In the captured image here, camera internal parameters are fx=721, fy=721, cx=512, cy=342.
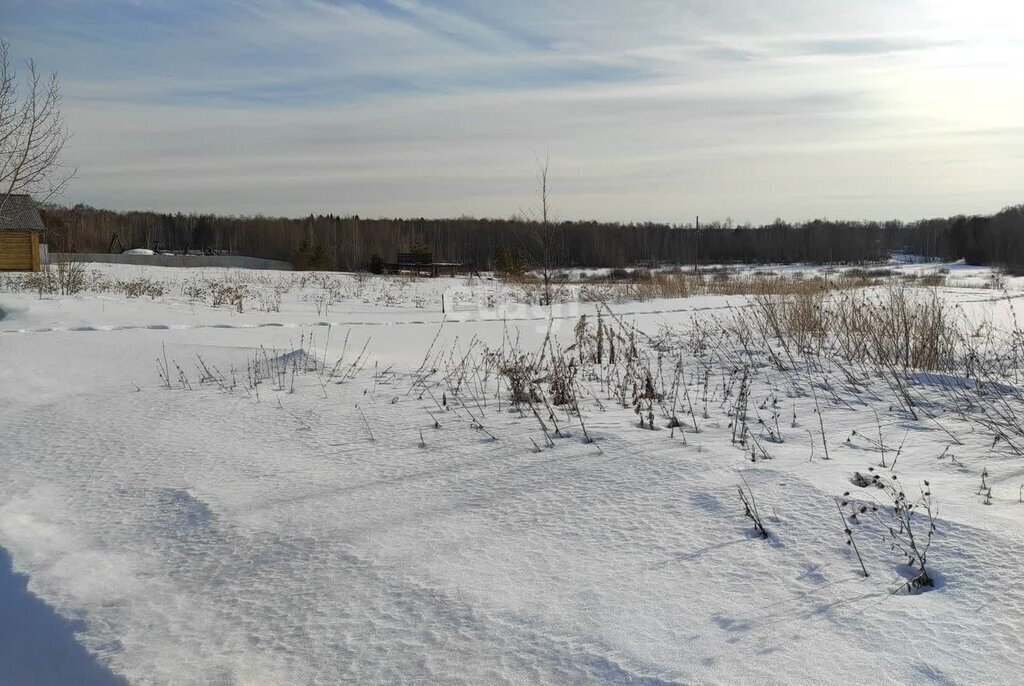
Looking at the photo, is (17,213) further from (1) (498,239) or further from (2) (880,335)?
(1) (498,239)

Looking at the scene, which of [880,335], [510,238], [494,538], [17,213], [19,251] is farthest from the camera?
[510,238]

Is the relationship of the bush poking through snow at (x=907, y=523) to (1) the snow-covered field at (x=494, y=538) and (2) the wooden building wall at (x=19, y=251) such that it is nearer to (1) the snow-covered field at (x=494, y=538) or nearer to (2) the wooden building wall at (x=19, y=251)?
(1) the snow-covered field at (x=494, y=538)

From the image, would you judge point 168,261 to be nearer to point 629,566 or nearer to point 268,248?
point 268,248

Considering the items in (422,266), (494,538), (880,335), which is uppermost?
(422,266)

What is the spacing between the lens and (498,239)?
75875 millimetres

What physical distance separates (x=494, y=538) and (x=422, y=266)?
38.4 metres

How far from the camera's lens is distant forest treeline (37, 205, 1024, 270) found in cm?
5797

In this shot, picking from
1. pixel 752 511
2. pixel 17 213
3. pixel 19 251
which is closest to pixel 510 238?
pixel 19 251

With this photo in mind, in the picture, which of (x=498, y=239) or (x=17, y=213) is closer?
(x=17, y=213)

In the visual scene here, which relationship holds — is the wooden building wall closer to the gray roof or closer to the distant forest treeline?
the gray roof

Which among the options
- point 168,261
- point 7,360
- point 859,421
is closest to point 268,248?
point 168,261

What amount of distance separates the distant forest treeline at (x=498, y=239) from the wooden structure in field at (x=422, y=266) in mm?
5838

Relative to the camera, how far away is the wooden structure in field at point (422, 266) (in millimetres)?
39981

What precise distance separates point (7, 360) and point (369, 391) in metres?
3.86
